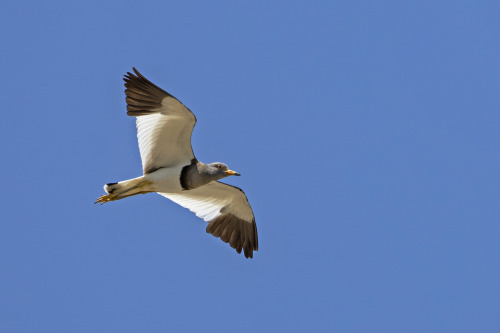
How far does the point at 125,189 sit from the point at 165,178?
0.90 m

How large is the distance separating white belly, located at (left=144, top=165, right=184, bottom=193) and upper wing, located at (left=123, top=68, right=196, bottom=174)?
194 mm

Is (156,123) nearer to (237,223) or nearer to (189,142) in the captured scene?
(189,142)

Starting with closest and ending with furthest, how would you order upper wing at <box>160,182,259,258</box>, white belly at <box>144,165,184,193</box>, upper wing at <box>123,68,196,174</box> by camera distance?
upper wing at <box>123,68,196,174</box> < white belly at <box>144,165,184,193</box> < upper wing at <box>160,182,259,258</box>

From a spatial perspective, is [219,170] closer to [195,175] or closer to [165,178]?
[195,175]

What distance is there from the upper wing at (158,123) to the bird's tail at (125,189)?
1.45ft

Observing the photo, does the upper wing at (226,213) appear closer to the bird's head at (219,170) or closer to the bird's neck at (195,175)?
the bird's neck at (195,175)

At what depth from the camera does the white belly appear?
18.1 m

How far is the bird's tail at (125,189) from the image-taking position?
17719 mm

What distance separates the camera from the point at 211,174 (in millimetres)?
18203

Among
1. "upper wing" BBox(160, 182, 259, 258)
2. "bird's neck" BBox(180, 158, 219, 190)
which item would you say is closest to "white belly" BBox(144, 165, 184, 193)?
"bird's neck" BBox(180, 158, 219, 190)

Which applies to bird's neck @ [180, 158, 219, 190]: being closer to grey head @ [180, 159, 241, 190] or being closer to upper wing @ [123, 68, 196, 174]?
grey head @ [180, 159, 241, 190]

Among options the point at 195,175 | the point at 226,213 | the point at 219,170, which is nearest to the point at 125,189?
the point at 195,175

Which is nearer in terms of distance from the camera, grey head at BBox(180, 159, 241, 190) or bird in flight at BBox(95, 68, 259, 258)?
bird in flight at BBox(95, 68, 259, 258)

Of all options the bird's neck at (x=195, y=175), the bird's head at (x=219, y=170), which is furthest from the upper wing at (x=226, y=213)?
the bird's head at (x=219, y=170)
